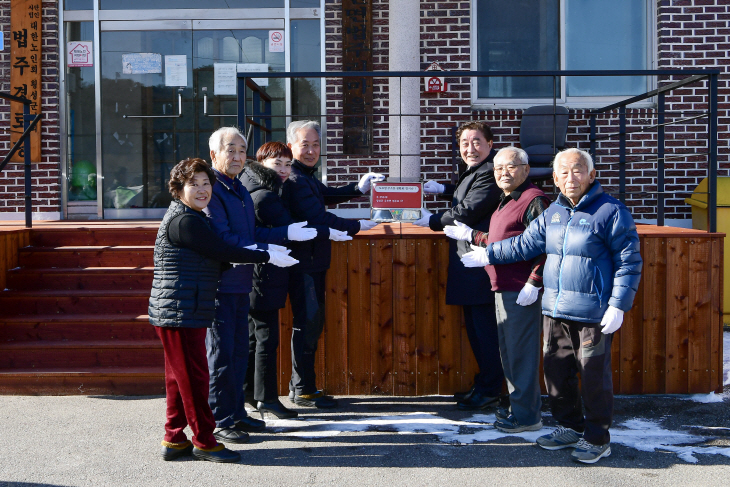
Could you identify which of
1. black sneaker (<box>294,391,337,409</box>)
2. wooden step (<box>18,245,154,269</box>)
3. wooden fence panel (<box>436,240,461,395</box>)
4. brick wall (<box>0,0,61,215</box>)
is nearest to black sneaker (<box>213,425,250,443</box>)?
black sneaker (<box>294,391,337,409</box>)

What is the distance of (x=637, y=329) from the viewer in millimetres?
4590

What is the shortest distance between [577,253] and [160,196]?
17.8 ft

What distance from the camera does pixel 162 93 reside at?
7367mm

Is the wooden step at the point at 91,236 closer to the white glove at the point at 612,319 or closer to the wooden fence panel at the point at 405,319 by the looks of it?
the wooden fence panel at the point at 405,319

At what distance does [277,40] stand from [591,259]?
5.15 metres

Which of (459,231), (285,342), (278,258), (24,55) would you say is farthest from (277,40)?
(278,258)

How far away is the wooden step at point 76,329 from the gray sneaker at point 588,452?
10.7 ft

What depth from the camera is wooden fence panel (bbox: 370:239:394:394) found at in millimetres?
4637

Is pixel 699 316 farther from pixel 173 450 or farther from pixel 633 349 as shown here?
pixel 173 450

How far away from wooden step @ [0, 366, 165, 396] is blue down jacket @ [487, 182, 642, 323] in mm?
2952

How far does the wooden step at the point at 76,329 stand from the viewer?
5.08 m

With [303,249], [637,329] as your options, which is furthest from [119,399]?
[637,329]

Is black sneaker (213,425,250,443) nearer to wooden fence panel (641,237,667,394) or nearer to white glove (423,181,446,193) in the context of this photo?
white glove (423,181,446,193)

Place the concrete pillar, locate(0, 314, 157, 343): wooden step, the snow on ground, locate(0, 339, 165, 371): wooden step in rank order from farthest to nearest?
1. the concrete pillar
2. locate(0, 314, 157, 343): wooden step
3. locate(0, 339, 165, 371): wooden step
4. the snow on ground
